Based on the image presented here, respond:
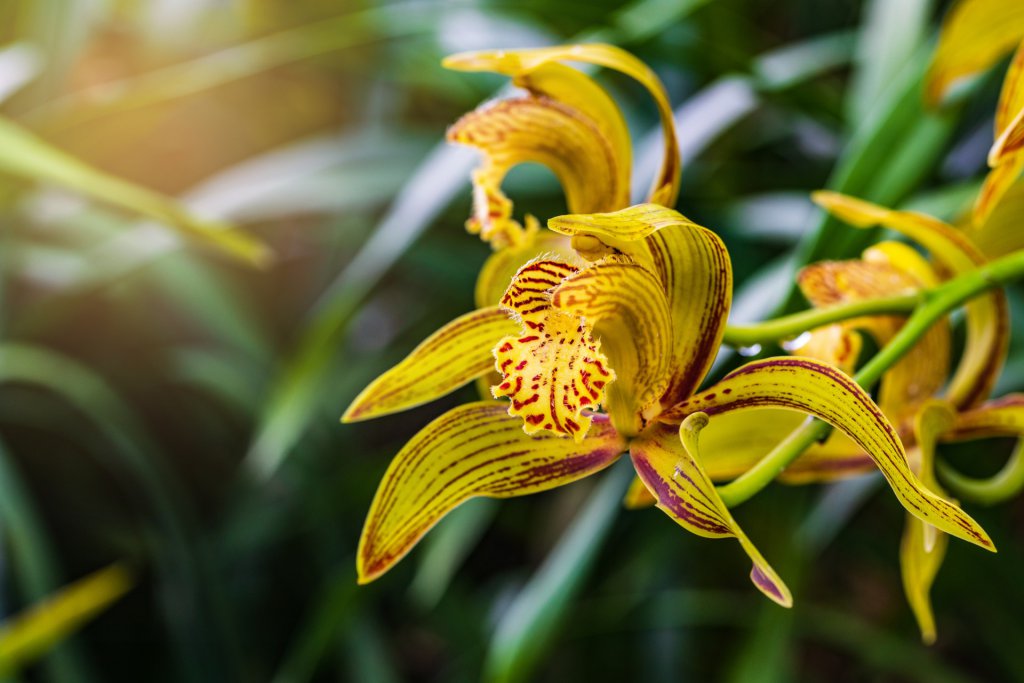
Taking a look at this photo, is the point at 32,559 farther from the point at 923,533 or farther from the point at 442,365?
the point at 923,533

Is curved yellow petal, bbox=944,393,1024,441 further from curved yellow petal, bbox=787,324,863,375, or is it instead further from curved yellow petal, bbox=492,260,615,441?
curved yellow petal, bbox=492,260,615,441

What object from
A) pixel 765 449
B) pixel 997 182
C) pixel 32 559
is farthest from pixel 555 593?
pixel 32 559

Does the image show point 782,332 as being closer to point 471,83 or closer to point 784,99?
point 784,99

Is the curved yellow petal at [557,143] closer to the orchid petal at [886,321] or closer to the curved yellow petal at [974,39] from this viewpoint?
the orchid petal at [886,321]

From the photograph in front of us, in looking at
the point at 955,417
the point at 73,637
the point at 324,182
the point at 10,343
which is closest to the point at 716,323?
the point at 955,417

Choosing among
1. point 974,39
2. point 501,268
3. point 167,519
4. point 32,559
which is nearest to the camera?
point 501,268
